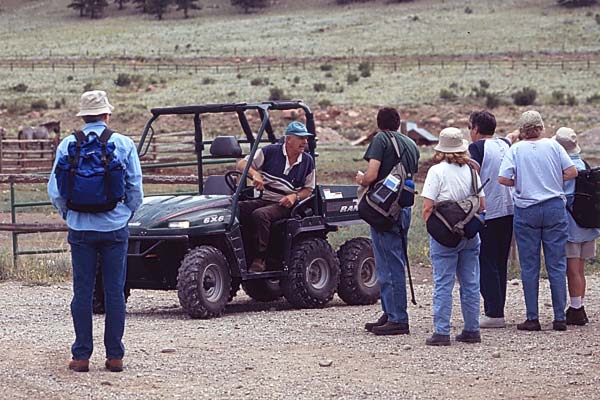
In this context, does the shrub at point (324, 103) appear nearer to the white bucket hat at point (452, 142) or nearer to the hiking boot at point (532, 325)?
the hiking boot at point (532, 325)

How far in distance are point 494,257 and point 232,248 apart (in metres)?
2.32

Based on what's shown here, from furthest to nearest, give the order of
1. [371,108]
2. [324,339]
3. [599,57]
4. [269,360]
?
[599,57]
[371,108]
[324,339]
[269,360]

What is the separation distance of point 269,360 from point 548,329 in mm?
2778

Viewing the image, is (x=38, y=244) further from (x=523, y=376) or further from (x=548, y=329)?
(x=523, y=376)

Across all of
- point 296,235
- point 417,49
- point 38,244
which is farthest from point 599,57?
point 296,235

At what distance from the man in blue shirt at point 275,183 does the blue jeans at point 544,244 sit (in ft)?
7.13

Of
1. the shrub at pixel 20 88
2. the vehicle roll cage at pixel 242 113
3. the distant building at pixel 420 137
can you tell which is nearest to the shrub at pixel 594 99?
the distant building at pixel 420 137

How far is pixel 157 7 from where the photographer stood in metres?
118

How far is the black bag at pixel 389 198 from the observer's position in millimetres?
10086

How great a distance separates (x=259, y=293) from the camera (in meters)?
12.9

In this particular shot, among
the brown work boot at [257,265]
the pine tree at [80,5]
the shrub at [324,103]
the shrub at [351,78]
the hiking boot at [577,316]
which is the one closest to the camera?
the hiking boot at [577,316]

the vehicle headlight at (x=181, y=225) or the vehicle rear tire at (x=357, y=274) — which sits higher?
the vehicle headlight at (x=181, y=225)

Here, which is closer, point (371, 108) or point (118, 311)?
point (118, 311)

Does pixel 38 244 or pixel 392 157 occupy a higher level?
pixel 392 157
